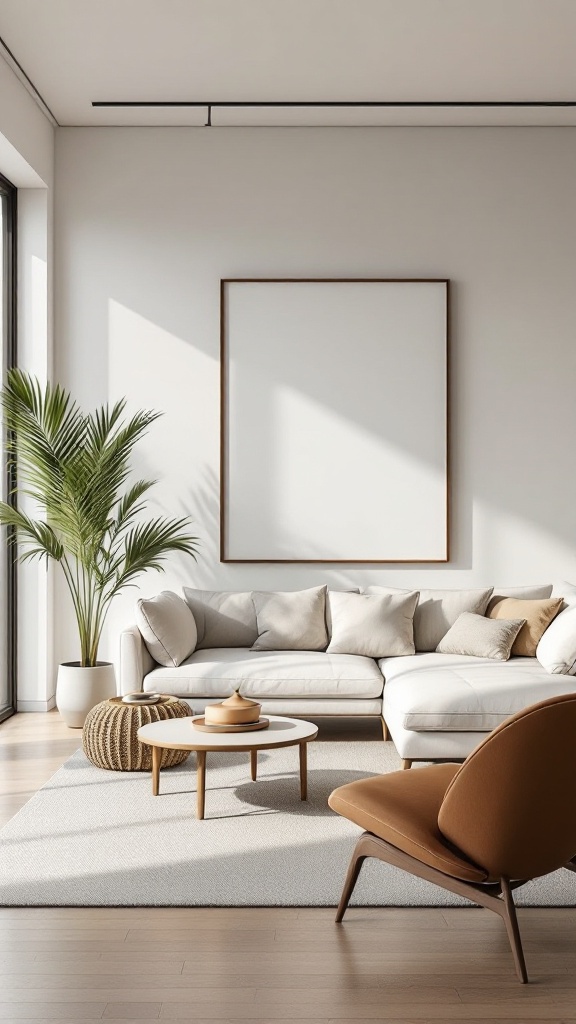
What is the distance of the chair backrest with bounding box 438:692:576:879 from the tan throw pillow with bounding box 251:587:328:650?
9.66 feet

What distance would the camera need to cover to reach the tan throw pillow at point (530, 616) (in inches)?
207

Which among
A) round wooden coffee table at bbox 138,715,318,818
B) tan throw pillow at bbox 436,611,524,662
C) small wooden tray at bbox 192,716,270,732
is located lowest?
round wooden coffee table at bbox 138,715,318,818

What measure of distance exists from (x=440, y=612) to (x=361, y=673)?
81 cm

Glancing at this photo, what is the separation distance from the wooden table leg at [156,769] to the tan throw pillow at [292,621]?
4.86 feet

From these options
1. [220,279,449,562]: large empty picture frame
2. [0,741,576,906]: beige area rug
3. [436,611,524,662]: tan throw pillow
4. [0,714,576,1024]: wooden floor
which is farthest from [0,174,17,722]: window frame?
[0,714,576,1024]: wooden floor

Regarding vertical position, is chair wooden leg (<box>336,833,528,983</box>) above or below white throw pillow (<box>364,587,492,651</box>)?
below

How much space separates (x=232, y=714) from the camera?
13.2 feet

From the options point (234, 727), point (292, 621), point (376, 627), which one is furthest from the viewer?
point (292, 621)

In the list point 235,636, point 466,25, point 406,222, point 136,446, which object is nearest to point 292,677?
point 235,636

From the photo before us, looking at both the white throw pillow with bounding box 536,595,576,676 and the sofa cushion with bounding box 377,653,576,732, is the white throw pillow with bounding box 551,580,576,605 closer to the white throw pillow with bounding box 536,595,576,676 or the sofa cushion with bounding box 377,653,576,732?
the white throw pillow with bounding box 536,595,576,676

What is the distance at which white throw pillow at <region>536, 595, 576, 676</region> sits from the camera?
15.4ft

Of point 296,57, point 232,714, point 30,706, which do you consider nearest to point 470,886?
point 232,714

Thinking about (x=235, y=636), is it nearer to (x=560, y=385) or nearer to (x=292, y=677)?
(x=292, y=677)

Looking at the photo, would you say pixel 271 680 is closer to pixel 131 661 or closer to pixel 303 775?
pixel 131 661
